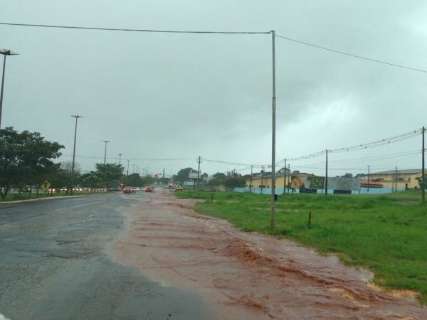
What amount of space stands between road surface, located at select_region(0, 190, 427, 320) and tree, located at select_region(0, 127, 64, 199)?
38.7m

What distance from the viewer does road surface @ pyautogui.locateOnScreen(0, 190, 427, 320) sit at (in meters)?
8.86

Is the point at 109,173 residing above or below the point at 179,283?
above

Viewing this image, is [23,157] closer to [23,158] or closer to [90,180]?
[23,158]

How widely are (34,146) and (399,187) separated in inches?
4498

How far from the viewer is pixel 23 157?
191ft

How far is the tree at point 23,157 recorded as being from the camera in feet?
184

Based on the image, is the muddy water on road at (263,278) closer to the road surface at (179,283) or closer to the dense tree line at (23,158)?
the road surface at (179,283)

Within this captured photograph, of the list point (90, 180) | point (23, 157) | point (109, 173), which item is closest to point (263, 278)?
point (23, 157)

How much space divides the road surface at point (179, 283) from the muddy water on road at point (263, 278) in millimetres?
20

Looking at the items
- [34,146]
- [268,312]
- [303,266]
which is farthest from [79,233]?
[34,146]

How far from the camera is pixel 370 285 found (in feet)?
39.4

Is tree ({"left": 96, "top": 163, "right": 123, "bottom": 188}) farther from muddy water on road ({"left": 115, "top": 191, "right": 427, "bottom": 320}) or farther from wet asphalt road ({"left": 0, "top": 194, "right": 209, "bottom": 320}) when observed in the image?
wet asphalt road ({"left": 0, "top": 194, "right": 209, "bottom": 320})

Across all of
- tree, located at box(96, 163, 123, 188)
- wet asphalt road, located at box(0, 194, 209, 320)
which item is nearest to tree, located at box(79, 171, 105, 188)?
tree, located at box(96, 163, 123, 188)

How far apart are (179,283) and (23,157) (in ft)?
165
